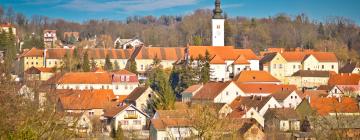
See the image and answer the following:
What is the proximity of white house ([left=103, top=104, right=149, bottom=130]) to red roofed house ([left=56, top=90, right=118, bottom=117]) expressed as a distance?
1.68 m

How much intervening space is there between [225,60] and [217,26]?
5.18 metres

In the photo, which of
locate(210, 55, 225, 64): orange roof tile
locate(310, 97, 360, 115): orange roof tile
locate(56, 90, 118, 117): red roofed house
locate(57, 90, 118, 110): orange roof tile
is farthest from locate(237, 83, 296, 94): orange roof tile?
locate(57, 90, 118, 110): orange roof tile

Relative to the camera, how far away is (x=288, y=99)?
4791 centimetres

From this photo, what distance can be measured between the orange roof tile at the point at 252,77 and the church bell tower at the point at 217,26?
8841 mm

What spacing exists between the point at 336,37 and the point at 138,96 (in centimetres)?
5856

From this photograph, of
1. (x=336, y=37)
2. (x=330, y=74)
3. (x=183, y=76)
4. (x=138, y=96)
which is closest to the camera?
(x=138, y=96)

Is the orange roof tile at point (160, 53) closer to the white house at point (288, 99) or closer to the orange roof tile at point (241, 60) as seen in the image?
the orange roof tile at point (241, 60)

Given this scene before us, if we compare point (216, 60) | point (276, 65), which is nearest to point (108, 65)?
point (216, 60)

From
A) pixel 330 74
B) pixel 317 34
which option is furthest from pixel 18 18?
pixel 330 74

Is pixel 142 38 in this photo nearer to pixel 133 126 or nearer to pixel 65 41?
pixel 65 41

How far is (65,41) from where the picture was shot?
102688 mm

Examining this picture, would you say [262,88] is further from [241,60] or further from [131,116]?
[131,116]

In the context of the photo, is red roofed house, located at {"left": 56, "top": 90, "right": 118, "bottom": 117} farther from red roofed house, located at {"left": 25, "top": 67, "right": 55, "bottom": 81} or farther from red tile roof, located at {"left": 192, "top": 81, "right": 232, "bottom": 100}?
red roofed house, located at {"left": 25, "top": 67, "right": 55, "bottom": 81}

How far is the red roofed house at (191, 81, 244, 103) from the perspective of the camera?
47.9 meters
